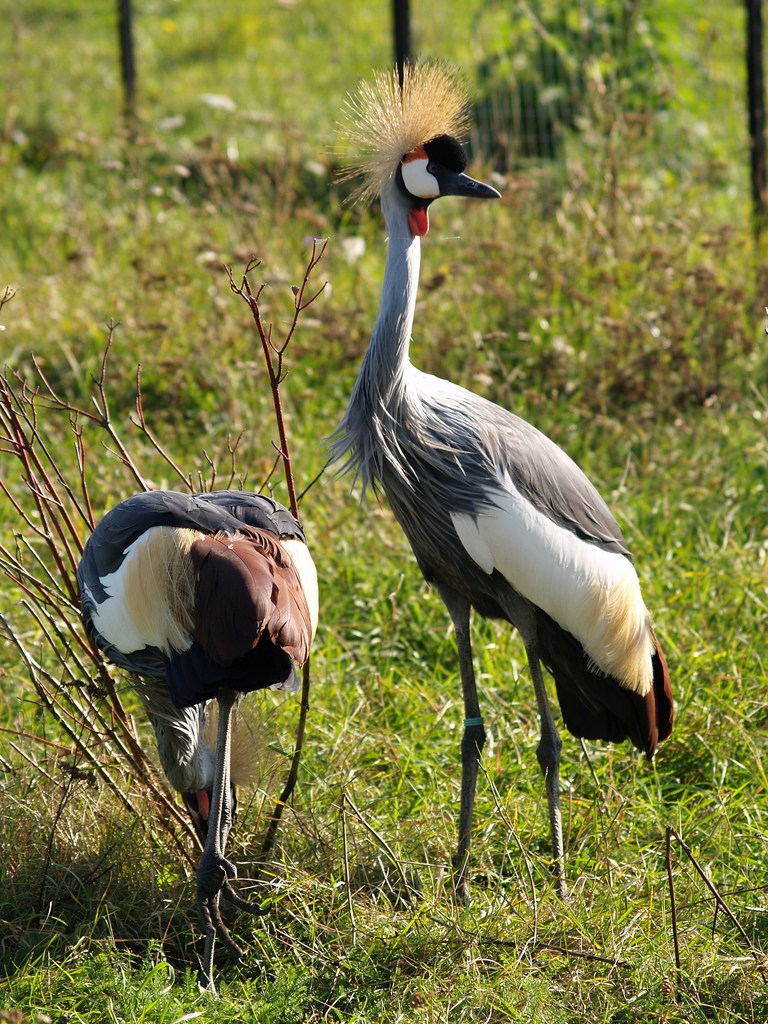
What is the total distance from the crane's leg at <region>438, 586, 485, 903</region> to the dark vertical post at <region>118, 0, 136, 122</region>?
5.41 meters

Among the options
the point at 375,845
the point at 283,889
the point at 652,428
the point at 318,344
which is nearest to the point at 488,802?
the point at 375,845

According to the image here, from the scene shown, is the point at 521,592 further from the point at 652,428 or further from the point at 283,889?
the point at 652,428

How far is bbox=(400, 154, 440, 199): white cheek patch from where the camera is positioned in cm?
248

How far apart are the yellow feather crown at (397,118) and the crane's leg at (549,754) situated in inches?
48.8

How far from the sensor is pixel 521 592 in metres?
2.39

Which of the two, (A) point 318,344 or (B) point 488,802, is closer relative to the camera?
(B) point 488,802

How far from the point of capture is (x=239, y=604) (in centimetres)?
192

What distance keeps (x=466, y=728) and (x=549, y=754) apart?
220mm

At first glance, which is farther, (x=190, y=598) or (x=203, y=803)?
(x=203, y=803)

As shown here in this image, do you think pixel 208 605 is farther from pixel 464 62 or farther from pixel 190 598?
pixel 464 62

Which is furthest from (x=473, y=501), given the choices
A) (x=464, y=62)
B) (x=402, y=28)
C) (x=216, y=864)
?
(x=464, y=62)

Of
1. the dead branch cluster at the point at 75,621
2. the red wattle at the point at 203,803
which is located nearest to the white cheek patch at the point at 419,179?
the dead branch cluster at the point at 75,621

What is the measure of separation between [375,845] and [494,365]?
2.54 meters

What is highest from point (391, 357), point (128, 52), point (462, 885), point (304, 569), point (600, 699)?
point (128, 52)
